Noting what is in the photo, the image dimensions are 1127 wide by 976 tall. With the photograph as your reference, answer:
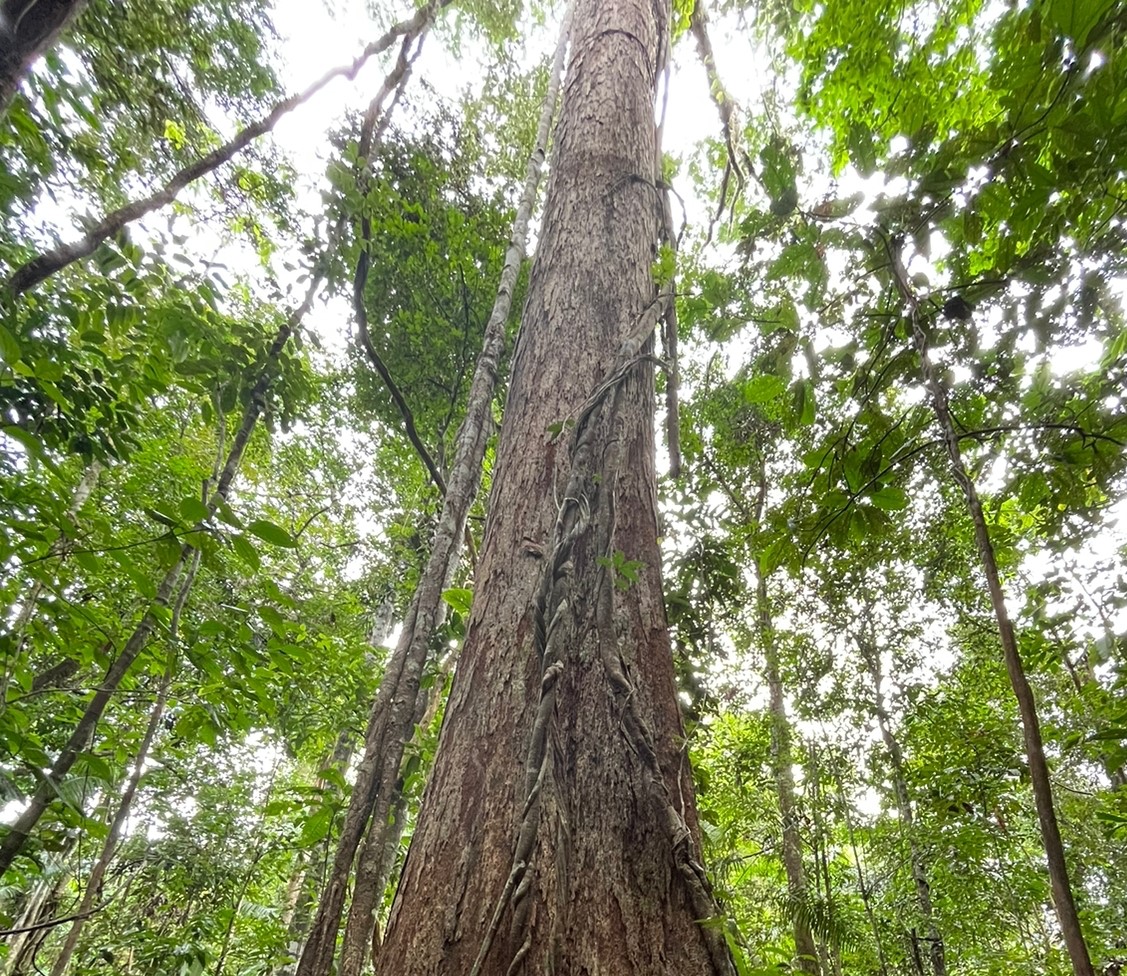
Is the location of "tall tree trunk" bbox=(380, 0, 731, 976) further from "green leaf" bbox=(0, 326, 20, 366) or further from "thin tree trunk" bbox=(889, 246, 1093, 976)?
"green leaf" bbox=(0, 326, 20, 366)

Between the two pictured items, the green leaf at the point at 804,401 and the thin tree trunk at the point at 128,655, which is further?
the thin tree trunk at the point at 128,655

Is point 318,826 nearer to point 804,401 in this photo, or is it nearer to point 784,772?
point 804,401

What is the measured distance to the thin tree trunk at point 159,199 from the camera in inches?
72.9

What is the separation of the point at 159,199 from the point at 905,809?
6.17m

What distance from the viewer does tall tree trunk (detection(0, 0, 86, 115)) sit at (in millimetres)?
1598

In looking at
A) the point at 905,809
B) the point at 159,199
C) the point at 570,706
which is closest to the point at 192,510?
the point at 570,706

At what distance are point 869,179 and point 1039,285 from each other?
50cm

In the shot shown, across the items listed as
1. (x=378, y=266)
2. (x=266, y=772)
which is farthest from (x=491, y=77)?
(x=266, y=772)

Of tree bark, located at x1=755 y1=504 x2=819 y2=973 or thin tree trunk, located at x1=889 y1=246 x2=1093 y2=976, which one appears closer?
thin tree trunk, located at x1=889 y1=246 x2=1093 y2=976

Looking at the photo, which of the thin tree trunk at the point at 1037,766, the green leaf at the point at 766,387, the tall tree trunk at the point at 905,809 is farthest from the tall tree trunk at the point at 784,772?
the thin tree trunk at the point at 1037,766

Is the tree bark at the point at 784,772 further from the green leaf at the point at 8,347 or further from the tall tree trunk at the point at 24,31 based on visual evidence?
the tall tree trunk at the point at 24,31

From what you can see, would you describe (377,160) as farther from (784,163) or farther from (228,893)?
(228,893)

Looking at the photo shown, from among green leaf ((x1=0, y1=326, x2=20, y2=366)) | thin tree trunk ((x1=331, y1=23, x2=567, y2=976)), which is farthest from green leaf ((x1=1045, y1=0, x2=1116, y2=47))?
green leaf ((x1=0, y1=326, x2=20, y2=366))

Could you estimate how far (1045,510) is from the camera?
1839 mm
